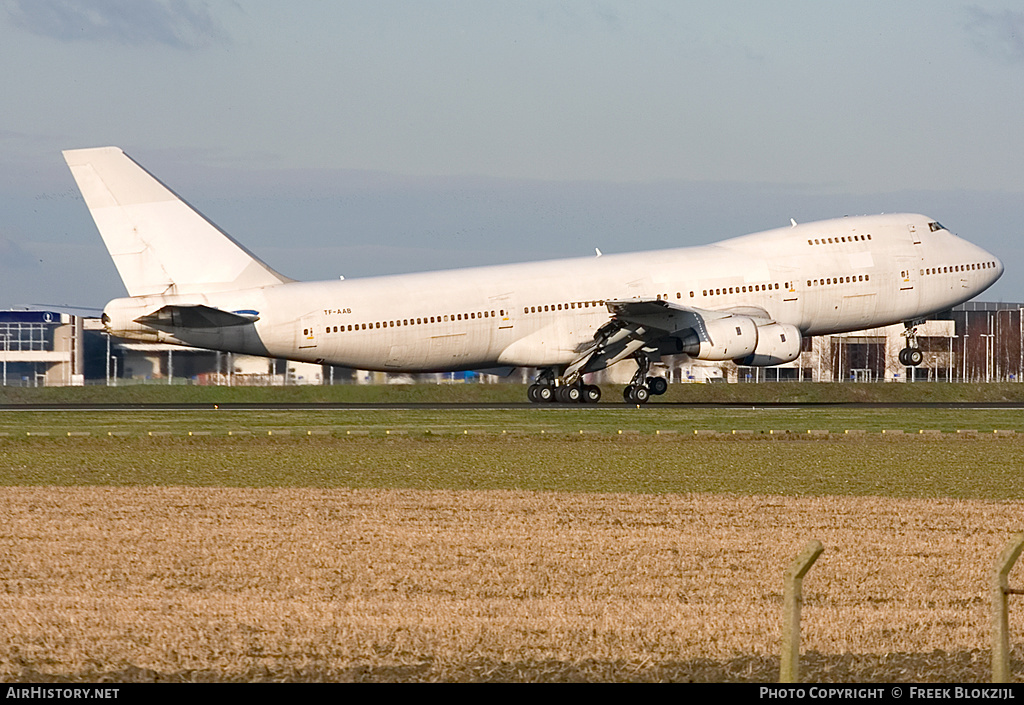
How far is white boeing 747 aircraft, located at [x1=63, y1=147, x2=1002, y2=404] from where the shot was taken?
A: 1934 inches

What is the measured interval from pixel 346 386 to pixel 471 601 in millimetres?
56751

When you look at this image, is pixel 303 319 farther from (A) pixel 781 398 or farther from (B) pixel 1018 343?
(B) pixel 1018 343

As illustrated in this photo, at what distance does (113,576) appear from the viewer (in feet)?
54.0

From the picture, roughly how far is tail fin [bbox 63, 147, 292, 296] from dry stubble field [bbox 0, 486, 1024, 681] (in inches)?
995

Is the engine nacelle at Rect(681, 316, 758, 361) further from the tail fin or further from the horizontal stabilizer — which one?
the tail fin

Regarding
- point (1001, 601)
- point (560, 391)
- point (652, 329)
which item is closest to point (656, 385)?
point (652, 329)

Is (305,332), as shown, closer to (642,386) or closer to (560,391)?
(560,391)

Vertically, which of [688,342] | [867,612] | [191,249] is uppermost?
[191,249]

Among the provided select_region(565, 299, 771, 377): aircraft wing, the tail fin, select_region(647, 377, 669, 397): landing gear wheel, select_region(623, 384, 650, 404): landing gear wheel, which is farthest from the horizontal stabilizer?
select_region(647, 377, 669, 397): landing gear wheel

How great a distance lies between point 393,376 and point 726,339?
74.6 ft

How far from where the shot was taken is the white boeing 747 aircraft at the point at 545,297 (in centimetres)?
4912

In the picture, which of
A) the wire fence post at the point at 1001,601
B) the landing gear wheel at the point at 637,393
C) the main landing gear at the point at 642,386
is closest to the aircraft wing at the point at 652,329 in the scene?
the main landing gear at the point at 642,386

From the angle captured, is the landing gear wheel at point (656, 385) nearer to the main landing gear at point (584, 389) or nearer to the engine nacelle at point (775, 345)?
the main landing gear at point (584, 389)

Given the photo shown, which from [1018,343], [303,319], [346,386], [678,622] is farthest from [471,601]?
[1018,343]
